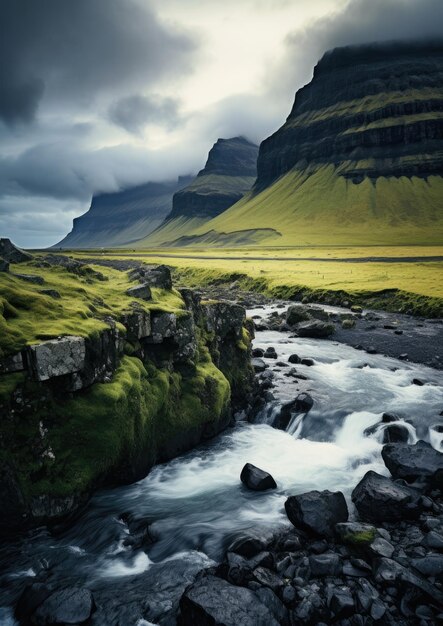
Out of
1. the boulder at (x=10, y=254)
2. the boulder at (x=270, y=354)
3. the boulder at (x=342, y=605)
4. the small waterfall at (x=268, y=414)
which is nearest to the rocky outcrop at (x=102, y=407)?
the small waterfall at (x=268, y=414)

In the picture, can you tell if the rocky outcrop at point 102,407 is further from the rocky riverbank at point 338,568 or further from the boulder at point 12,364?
the rocky riverbank at point 338,568

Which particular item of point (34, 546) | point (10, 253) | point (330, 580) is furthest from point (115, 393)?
point (10, 253)

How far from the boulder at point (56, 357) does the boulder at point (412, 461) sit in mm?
12058

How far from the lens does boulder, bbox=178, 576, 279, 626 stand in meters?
8.29

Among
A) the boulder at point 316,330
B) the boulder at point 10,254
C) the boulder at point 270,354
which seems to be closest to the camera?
the boulder at point 270,354

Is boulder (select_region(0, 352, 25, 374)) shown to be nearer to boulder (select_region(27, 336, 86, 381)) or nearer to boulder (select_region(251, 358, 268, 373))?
boulder (select_region(27, 336, 86, 381))

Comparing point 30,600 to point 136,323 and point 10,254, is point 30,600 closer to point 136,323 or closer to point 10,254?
point 136,323

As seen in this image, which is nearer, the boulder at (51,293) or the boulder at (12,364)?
the boulder at (12,364)

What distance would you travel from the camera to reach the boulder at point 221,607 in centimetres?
829

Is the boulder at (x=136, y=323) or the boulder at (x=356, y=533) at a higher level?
the boulder at (x=136, y=323)

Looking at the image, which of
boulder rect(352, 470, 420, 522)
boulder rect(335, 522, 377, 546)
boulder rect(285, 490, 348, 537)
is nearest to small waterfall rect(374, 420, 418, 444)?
boulder rect(352, 470, 420, 522)

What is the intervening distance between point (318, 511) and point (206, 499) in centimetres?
443

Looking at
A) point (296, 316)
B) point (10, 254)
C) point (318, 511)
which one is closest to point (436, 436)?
point (318, 511)

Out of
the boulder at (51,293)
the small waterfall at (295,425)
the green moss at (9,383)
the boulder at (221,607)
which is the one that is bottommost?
the small waterfall at (295,425)
